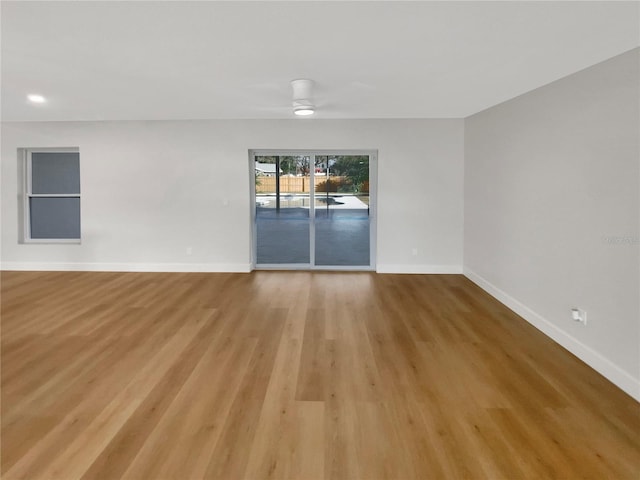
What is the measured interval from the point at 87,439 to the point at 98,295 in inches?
132

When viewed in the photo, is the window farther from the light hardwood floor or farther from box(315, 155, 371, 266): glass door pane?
box(315, 155, 371, 266): glass door pane

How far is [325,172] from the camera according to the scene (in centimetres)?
667

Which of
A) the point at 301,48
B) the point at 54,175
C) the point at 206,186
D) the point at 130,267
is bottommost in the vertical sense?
the point at 130,267

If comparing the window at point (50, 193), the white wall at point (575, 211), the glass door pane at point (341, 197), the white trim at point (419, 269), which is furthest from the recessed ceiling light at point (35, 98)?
the white wall at point (575, 211)

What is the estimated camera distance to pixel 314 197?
6.70 meters

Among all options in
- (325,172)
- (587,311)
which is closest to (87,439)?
(587,311)

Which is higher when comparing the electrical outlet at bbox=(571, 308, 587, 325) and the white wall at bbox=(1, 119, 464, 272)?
the white wall at bbox=(1, 119, 464, 272)

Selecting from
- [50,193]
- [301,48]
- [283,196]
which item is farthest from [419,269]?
[50,193]

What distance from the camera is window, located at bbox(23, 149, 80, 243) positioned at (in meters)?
6.70

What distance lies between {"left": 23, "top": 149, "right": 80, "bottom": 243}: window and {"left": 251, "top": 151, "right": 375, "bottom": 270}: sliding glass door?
3106 millimetres

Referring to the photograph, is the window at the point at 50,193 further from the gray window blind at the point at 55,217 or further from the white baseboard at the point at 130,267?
the white baseboard at the point at 130,267

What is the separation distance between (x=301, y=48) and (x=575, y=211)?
2633mm

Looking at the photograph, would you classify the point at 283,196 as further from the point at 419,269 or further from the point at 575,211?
the point at 575,211

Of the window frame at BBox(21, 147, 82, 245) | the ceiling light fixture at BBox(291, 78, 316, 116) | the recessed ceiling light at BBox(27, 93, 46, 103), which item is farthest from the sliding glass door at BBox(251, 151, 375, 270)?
the window frame at BBox(21, 147, 82, 245)
